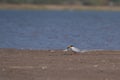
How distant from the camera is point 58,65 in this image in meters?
18.7

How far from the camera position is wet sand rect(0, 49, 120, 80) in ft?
55.8

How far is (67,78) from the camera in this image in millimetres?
16719

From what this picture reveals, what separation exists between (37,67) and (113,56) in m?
3.67

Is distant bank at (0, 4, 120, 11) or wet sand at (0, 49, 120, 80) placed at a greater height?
wet sand at (0, 49, 120, 80)

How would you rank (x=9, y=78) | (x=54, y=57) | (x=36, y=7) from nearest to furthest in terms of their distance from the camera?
(x=9, y=78) < (x=54, y=57) < (x=36, y=7)

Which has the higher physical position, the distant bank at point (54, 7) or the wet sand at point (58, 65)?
the wet sand at point (58, 65)

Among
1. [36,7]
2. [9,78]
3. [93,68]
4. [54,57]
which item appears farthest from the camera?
[36,7]

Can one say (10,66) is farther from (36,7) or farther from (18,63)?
(36,7)

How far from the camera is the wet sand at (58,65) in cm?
1700

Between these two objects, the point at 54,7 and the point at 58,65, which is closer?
the point at 58,65

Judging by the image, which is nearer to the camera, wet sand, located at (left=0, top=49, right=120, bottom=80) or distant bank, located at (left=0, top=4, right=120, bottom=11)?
wet sand, located at (left=0, top=49, right=120, bottom=80)

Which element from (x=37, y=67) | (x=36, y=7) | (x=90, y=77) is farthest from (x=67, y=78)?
(x=36, y=7)

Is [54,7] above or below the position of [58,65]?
below

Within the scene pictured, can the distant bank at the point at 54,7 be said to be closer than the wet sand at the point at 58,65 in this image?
No
